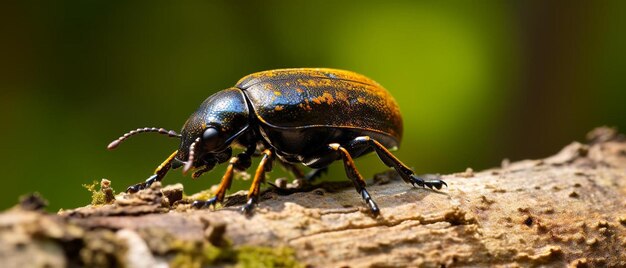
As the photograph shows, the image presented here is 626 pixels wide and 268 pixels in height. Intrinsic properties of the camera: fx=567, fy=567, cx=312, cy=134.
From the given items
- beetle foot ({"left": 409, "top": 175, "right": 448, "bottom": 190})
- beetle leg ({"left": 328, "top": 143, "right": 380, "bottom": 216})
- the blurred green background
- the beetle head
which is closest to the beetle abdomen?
the beetle head

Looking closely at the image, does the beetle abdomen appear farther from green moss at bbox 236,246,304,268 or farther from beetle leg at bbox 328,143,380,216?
green moss at bbox 236,246,304,268

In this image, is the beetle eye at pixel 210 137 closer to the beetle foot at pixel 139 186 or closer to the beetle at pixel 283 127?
the beetle at pixel 283 127

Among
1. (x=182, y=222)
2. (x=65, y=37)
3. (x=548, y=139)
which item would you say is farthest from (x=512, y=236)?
(x=65, y=37)

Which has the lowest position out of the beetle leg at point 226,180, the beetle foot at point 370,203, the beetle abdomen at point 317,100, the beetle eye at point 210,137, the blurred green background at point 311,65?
the beetle foot at point 370,203

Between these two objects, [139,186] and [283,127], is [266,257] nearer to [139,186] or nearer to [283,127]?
[283,127]

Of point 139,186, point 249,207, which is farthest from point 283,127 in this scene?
point 139,186

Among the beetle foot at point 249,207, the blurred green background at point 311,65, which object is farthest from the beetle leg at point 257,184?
the blurred green background at point 311,65
